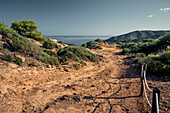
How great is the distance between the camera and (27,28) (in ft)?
49.1

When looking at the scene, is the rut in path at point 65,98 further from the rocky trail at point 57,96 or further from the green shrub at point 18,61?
the green shrub at point 18,61

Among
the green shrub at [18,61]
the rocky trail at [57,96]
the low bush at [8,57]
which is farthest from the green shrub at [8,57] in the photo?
the rocky trail at [57,96]

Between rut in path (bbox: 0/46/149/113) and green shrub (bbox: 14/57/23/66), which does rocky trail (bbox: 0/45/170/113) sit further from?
green shrub (bbox: 14/57/23/66)

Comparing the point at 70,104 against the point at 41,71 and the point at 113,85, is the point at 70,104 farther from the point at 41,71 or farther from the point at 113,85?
the point at 41,71

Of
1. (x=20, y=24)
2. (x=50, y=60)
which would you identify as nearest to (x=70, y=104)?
(x=50, y=60)

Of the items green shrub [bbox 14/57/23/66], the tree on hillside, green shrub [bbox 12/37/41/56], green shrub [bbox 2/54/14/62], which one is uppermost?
the tree on hillside

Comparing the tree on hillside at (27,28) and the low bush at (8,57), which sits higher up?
the tree on hillside at (27,28)

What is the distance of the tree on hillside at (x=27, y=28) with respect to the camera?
14.5m

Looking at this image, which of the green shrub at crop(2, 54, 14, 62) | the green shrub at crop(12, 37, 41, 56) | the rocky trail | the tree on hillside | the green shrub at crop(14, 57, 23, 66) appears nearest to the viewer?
the rocky trail

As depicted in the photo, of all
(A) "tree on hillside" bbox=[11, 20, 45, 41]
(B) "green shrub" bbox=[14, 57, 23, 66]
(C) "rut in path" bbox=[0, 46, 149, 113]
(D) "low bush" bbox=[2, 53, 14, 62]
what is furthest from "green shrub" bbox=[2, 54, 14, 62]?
(A) "tree on hillside" bbox=[11, 20, 45, 41]

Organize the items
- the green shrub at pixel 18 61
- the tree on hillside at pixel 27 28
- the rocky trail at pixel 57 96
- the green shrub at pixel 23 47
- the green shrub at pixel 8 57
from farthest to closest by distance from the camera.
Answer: the tree on hillside at pixel 27 28, the green shrub at pixel 23 47, the green shrub at pixel 18 61, the green shrub at pixel 8 57, the rocky trail at pixel 57 96

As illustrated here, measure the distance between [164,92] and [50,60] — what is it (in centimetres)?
689

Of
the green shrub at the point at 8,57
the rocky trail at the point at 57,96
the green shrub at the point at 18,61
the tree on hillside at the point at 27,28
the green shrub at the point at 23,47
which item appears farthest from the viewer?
the tree on hillside at the point at 27,28

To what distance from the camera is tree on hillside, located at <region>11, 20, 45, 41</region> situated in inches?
570
